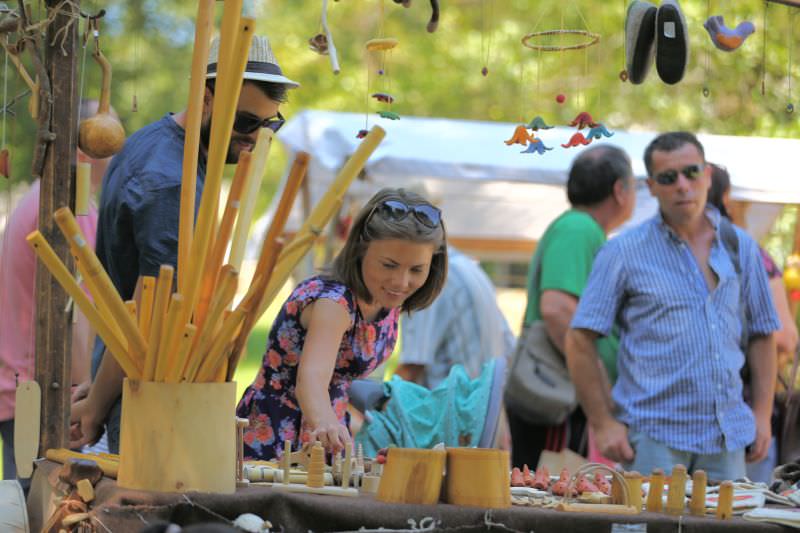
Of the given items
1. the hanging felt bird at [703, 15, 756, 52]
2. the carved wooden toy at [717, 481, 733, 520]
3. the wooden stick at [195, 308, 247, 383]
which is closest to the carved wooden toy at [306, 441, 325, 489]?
the wooden stick at [195, 308, 247, 383]

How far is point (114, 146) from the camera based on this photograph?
2717mm

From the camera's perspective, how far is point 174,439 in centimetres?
208

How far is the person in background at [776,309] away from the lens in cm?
452

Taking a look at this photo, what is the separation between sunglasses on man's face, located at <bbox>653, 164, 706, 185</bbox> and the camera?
382 centimetres

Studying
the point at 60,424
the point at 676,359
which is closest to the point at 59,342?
the point at 60,424

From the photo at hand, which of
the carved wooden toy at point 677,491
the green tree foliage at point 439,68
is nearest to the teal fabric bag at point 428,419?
the carved wooden toy at point 677,491

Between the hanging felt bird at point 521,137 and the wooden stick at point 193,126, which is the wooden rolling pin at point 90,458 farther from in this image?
the hanging felt bird at point 521,137

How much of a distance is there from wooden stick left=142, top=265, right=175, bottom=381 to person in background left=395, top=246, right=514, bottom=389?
298 centimetres

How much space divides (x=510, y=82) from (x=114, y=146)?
1276 centimetres

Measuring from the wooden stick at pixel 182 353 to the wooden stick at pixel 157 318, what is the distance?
3 centimetres

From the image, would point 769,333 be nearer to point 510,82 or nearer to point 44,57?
point 44,57

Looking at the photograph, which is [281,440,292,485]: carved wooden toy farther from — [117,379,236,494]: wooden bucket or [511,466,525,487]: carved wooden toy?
[511,466,525,487]: carved wooden toy

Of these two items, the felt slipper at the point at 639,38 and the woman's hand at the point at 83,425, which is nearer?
the woman's hand at the point at 83,425

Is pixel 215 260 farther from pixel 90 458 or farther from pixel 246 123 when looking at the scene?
pixel 246 123
